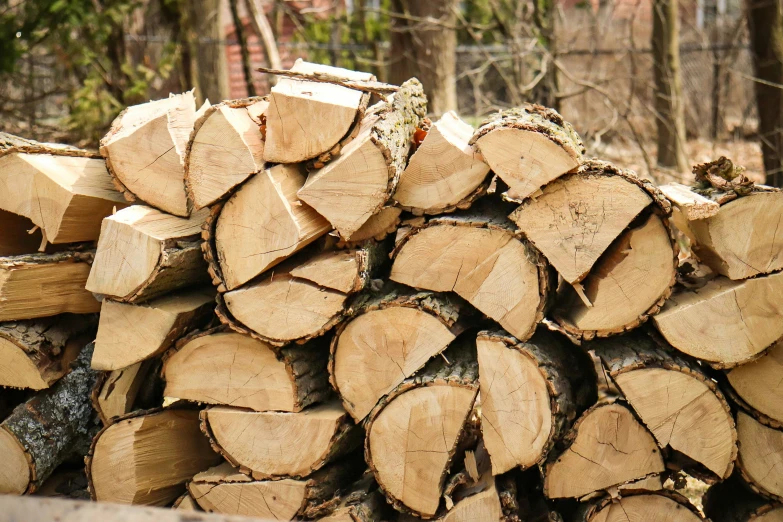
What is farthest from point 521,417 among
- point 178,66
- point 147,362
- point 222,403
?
point 178,66

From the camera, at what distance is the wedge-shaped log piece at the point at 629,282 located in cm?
269

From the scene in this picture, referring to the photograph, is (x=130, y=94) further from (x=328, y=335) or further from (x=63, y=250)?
(x=328, y=335)

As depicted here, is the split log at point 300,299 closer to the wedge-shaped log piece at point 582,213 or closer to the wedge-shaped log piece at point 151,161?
the wedge-shaped log piece at point 151,161

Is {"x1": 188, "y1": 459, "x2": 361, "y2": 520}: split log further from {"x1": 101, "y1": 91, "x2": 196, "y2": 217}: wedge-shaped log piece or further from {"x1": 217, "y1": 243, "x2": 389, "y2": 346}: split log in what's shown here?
{"x1": 101, "y1": 91, "x2": 196, "y2": 217}: wedge-shaped log piece

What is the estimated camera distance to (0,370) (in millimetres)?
3203

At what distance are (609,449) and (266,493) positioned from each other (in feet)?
4.13

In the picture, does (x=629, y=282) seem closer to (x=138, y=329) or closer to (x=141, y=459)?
(x=138, y=329)

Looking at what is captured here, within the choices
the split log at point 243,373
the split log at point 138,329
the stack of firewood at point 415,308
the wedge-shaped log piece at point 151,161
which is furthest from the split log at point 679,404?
the wedge-shaped log piece at point 151,161

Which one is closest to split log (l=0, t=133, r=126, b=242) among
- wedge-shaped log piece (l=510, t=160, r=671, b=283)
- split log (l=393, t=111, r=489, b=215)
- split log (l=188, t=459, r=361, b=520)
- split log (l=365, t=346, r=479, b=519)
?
split log (l=188, t=459, r=361, b=520)

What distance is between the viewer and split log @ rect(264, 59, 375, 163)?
8.93 ft

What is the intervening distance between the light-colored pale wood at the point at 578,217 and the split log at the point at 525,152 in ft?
0.23

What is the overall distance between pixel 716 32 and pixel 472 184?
8944 millimetres

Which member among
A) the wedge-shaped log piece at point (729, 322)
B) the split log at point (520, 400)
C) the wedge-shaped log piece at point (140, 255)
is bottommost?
the split log at point (520, 400)

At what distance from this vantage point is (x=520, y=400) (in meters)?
2.76
